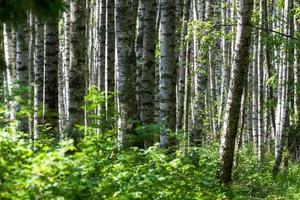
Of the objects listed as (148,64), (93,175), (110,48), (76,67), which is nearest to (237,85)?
(148,64)

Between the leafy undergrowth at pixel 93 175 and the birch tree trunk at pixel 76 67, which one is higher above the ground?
the birch tree trunk at pixel 76 67

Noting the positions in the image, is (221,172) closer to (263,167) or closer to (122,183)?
(122,183)

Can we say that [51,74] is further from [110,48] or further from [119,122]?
[110,48]

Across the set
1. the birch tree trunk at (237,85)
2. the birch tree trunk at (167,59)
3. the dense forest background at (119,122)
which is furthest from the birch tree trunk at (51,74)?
the birch tree trunk at (237,85)

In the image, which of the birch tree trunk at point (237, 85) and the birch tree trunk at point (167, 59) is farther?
the birch tree trunk at point (167, 59)

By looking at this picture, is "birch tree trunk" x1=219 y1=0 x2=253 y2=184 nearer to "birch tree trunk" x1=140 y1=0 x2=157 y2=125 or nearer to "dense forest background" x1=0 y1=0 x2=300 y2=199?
"dense forest background" x1=0 y1=0 x2=300 y2=199

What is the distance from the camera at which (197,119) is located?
16.8m

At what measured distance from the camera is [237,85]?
30.6 ft

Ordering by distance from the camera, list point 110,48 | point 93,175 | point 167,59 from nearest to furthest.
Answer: point 93,175 → point 167,59 → point 110,48

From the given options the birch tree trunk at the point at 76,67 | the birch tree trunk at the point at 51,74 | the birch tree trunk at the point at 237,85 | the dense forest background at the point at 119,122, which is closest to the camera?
the dense forest background at the point at 119,122

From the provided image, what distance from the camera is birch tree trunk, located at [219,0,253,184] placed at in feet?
30.4

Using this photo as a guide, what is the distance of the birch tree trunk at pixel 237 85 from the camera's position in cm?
927

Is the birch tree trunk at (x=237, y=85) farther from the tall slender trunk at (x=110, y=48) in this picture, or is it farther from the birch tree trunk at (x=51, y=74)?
the tall slender trunk at (x=110, y=48)

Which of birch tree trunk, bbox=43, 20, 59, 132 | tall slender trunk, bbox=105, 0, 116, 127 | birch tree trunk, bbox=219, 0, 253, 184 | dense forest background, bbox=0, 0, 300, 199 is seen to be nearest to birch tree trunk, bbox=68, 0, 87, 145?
dense forest background, bbox=0, 0, 300, 199
